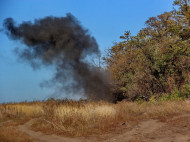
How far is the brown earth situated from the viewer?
28.5 feet

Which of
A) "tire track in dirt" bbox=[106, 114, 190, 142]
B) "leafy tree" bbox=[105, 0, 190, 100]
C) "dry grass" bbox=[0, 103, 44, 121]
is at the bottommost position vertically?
"tire track in dirt" bbox=[106, 114, 190, 142]

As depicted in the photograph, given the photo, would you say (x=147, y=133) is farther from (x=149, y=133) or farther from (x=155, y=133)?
(x=155, y=133)

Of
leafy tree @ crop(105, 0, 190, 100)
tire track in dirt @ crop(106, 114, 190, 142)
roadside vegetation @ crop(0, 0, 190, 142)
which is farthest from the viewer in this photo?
leafy tree @ crop(105, 0, 190, 100)

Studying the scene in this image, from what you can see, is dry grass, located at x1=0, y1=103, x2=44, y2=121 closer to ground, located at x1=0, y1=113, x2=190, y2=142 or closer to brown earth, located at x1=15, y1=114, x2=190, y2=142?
ground, located at x1=0, y1=113, x2=190, y2=142

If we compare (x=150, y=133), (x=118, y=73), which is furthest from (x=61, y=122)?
(x=118, y=73)

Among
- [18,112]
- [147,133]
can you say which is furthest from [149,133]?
[18,112]

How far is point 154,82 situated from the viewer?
21.0m

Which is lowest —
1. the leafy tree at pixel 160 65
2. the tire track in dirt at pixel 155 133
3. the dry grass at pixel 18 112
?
the tire track in dirt at pixel 155 133

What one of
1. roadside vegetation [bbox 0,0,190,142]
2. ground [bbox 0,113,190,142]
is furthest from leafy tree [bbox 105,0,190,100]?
ground [bbox 0,113,190,142]

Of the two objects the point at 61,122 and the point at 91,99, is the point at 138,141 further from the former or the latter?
the point at 91,99

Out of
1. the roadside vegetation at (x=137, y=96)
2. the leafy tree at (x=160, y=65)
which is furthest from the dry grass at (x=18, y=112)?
the leafy tree at (x=160, y=65)

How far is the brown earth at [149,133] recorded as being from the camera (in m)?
8.69

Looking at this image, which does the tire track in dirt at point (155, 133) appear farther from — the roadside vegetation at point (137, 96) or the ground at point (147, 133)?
the roadside vegetation at point (137, 96)

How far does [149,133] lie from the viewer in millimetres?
9547
